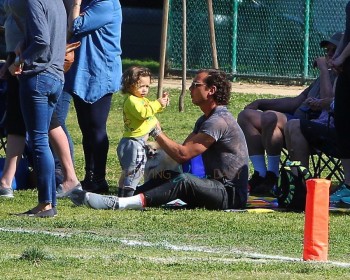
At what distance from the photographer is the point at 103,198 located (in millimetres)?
9242

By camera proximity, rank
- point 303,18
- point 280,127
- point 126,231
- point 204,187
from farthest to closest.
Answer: point 303,18 → point 280,127 → point 204,187 → point 126,231

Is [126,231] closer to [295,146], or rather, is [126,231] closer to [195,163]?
[195,163]

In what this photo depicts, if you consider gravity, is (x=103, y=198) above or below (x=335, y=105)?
below

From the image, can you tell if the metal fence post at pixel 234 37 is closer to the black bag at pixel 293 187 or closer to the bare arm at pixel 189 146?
the black bag at pixel 293 187

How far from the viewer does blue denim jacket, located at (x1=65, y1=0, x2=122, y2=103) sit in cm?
1036

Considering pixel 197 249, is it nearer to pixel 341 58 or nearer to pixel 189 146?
pixel 189 146

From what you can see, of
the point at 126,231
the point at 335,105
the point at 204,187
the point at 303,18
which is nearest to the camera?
the point at 126,231

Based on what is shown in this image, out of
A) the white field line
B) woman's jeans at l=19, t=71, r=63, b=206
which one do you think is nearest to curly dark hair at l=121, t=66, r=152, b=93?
woman's jeans at l=19, t=71, r=63, b=206

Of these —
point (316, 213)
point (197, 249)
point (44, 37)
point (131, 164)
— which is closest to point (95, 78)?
point (131, 164)

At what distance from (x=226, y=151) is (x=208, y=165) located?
21 cm

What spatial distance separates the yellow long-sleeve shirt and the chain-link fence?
1164 cm

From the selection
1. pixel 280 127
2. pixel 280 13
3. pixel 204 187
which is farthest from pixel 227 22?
pixel 204 187

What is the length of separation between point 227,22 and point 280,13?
3.23ft

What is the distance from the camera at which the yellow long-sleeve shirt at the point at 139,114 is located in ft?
31.2
